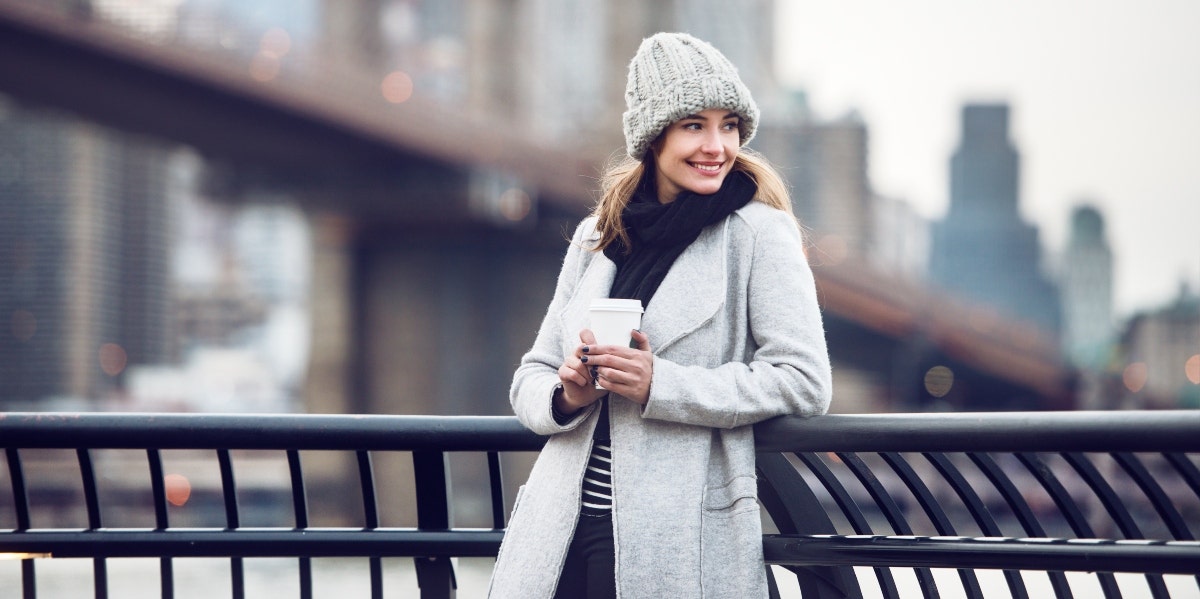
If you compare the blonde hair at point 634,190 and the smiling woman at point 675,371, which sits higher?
the blonde hair at point 634,190

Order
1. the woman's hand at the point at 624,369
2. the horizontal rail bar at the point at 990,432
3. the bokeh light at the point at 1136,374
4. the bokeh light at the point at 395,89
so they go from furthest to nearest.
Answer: the bokeh light at the point at 1136,374, the bokeh light at the point at 395,89, the woman's hand at the point at 624,369, the horizontal rail bar at the point at 990,432

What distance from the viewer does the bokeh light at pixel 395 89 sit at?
23.5 metres

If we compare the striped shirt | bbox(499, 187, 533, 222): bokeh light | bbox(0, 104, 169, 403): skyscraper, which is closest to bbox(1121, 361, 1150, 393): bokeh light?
bbox(499, 187, 533, 222): bokeh light

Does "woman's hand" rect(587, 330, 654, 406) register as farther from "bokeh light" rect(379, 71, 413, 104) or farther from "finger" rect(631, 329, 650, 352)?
"bokeh light" rect(379, 71, 413, 104)

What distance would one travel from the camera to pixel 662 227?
8.08ft

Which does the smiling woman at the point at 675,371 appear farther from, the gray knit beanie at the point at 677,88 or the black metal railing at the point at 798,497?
the black metal railing at the point at 798,497

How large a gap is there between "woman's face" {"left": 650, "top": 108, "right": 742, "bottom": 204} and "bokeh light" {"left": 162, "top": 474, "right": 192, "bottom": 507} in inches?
1759

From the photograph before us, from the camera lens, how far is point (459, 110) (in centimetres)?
2430

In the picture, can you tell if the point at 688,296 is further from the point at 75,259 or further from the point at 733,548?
the point at 75,259

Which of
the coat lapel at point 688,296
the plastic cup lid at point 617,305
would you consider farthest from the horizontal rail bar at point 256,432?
the plastic cup lid at point 617,305

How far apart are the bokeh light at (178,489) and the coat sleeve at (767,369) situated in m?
44.8

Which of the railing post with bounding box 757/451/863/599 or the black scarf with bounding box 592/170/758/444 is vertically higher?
the black scarf with bounding box 592/170/758/444

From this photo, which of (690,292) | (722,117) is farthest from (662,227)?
(722,117)

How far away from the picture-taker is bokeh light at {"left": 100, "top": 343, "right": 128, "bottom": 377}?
3248 inches
